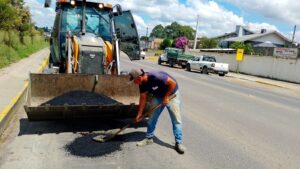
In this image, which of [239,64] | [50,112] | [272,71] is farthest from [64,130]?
[239,64]

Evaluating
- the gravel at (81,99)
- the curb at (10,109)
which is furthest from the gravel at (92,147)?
the curb at (10,109)

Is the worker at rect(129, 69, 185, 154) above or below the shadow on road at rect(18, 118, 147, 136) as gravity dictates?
above

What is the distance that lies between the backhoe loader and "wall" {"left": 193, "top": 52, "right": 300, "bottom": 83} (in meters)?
22.5

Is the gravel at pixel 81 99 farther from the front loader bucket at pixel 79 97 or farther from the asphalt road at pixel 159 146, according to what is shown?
the asphalt road at pixel 159 146

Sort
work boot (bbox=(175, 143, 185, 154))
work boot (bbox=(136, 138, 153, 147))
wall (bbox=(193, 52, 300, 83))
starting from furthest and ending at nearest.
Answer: wall (bbox=(193, 52, 300, 83))
work boot (bbox=(136, 138, 153, 147))
work boot (bbox=(175, 143, 185, 154))

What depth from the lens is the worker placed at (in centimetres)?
644

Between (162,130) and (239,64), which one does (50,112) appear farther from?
(239,64)

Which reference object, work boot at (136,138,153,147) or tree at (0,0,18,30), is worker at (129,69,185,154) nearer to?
work boot at (136,138,153,147)

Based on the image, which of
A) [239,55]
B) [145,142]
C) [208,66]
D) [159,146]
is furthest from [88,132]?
[239,55]

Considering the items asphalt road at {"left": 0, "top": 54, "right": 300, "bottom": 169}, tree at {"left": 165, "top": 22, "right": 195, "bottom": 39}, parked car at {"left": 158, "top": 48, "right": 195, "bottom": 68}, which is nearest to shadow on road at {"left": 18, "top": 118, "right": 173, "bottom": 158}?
asphalt road at {"left": 0, "top": 54, "right": 300, "bottom": 169}

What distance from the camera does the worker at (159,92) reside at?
6438 millimetres

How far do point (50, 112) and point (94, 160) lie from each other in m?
1.64

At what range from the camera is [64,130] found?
7.59 metres

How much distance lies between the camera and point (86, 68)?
8.78 metres
